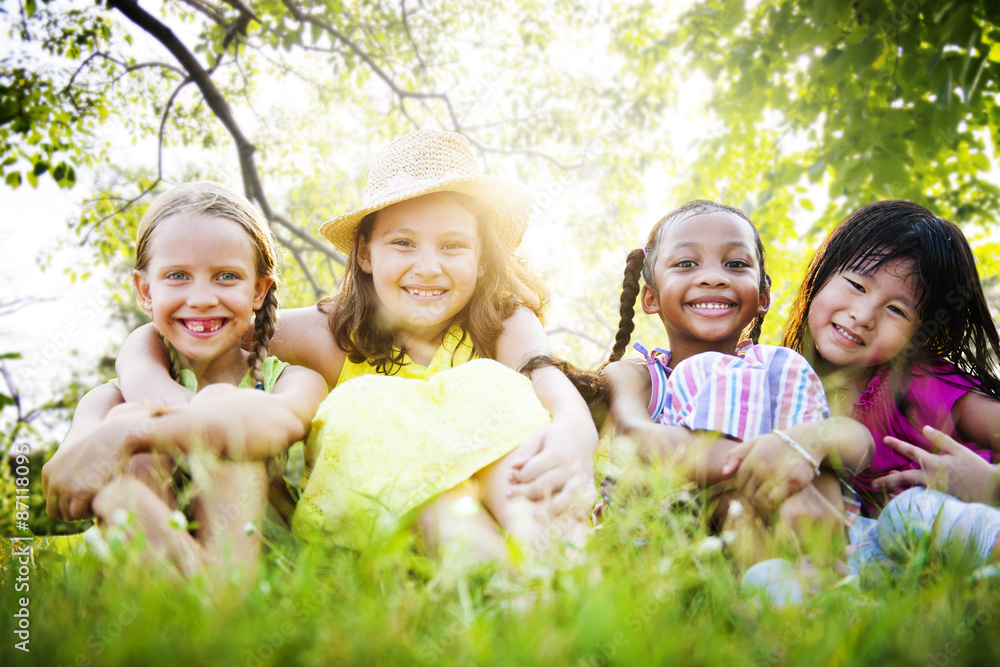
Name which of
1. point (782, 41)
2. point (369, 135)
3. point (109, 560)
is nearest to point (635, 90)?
point (782, 41)

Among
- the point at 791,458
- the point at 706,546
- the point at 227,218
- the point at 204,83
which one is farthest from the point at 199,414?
the point at 204,83

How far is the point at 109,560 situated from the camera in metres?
1.18

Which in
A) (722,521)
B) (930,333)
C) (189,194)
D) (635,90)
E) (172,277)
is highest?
(635,90)

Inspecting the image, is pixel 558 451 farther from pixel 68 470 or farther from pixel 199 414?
pixel 68 470

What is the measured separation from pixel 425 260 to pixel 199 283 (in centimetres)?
76

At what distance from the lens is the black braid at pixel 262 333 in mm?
2066

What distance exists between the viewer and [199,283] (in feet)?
6.57

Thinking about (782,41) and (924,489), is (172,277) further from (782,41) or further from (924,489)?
(782,41)

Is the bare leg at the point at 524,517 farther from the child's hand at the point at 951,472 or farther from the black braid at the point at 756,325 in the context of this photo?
the black braid at the point at 756,325

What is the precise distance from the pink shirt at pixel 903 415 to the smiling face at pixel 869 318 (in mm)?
123

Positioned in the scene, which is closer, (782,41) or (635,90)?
(782,41)

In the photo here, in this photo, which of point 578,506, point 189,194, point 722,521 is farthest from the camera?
point 189,194

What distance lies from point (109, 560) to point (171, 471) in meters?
0.48

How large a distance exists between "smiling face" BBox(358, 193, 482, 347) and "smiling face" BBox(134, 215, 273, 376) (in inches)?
20.1
